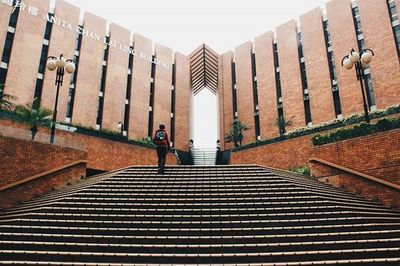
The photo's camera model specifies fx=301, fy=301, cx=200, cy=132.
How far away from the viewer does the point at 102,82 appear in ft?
81.7

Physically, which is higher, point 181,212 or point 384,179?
point 384,179

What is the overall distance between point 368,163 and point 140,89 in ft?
66.0

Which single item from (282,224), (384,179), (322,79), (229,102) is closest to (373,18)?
(322,79)

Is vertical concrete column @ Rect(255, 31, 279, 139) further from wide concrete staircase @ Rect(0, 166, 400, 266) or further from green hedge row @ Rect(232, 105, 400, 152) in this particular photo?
wide concrete staircase @ Rect(0, 166, 400, 266)

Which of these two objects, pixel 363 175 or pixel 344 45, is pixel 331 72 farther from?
pixel 363 175

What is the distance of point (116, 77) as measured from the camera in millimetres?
25281

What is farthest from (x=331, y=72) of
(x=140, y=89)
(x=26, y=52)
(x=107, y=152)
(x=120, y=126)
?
(x=26, y=52)

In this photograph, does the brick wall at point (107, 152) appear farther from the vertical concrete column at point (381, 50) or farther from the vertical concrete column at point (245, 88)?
the vertical concrete column at point (381, 50)

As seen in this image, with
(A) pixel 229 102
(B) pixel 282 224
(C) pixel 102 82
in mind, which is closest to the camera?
(B) pixel 282 224

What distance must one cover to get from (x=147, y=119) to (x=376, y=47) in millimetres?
18249

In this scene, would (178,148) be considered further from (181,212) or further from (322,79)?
(181,212)

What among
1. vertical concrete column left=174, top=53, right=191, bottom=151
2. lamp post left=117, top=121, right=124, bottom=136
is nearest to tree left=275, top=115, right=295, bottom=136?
vertical concrete column left=174, top=53, right=191, bottom=151

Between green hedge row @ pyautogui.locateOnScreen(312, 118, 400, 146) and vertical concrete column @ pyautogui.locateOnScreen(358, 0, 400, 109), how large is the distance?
10.2 metres

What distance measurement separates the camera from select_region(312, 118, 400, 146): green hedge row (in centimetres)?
1020
